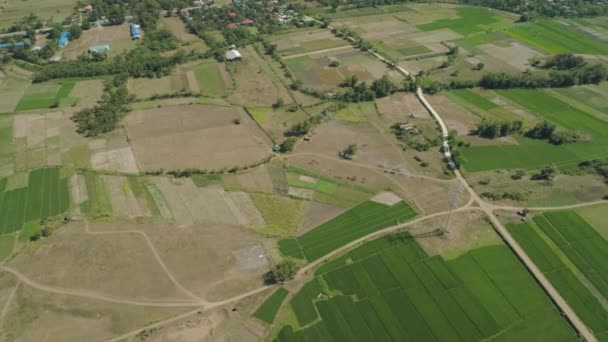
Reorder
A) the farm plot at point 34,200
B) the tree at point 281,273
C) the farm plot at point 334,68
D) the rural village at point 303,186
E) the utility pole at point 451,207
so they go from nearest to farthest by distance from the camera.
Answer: the rural village at point 303,186 → the tree at point 281,273 → the utility pole at point 451,207 → the farm plot at point 34,200 → the farm plot at point 334,68

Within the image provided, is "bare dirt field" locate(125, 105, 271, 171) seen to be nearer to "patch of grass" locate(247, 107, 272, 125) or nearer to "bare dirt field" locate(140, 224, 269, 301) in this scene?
"patch of grass" locate(247, 107, 272, 125)

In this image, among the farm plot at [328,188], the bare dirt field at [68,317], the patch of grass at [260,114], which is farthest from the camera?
the patch of grass at [260,114]

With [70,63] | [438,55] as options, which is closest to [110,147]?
[70,63]

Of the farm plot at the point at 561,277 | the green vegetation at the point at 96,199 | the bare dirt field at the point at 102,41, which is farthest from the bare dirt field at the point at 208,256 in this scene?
the bare dirt field at the point at 102,41

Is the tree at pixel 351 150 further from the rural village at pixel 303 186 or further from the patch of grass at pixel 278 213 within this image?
the patch of grass at pixel 278 213

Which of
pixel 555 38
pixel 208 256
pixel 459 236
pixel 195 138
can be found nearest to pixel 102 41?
pixel 195 138

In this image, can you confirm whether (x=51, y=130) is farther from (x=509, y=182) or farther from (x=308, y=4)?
(x=308, y=4)

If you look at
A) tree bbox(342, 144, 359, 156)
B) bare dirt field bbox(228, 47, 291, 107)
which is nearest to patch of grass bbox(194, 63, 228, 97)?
bare dirt field bbox(228, 47, 291, 107)

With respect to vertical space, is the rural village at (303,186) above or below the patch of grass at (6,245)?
above
